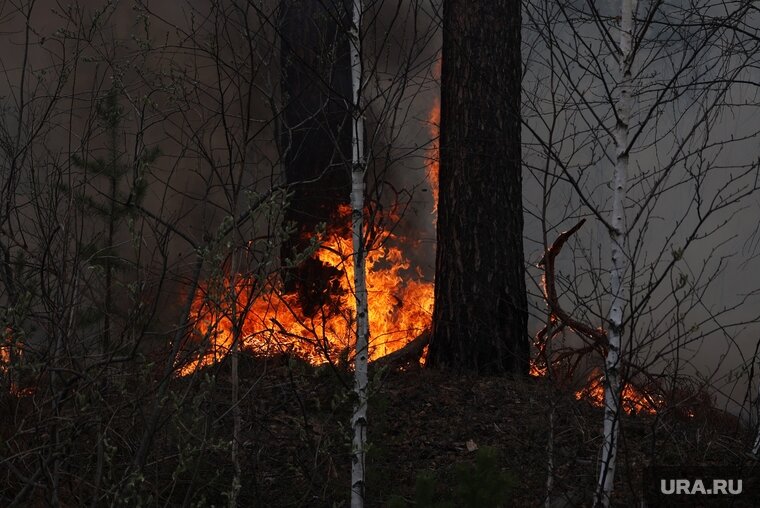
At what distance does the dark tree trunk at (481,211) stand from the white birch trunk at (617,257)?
12.0 ft

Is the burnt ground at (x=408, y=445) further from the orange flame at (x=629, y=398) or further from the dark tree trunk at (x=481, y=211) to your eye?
the dark tree trunk at (x=481, y=211)

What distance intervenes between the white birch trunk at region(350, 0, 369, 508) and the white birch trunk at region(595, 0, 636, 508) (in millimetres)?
1249

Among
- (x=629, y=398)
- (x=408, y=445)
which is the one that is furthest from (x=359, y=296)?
(x=629, y=398)

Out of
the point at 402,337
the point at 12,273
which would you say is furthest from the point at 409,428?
the point at 12,273

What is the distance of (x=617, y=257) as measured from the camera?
13.5ft

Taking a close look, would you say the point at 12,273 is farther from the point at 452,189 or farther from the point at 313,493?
the point at 452,189

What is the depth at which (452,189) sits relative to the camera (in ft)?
26.7

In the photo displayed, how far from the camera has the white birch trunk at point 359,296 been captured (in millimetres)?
4219

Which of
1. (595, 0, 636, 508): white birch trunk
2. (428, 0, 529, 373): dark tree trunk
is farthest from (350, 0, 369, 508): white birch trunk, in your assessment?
(428, 0, 529, 373): dark tree trunk

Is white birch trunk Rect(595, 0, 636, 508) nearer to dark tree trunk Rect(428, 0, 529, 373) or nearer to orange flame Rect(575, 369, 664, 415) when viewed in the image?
orange flame Rect(575, 369, 664, 415)

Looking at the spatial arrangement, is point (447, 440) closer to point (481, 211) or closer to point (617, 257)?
point (481, 211)

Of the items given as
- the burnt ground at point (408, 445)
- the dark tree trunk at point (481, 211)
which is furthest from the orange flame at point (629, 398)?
the dark tree trunk at point (481, 211)

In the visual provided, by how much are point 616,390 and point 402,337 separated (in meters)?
5.12

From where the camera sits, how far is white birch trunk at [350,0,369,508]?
4219mm
